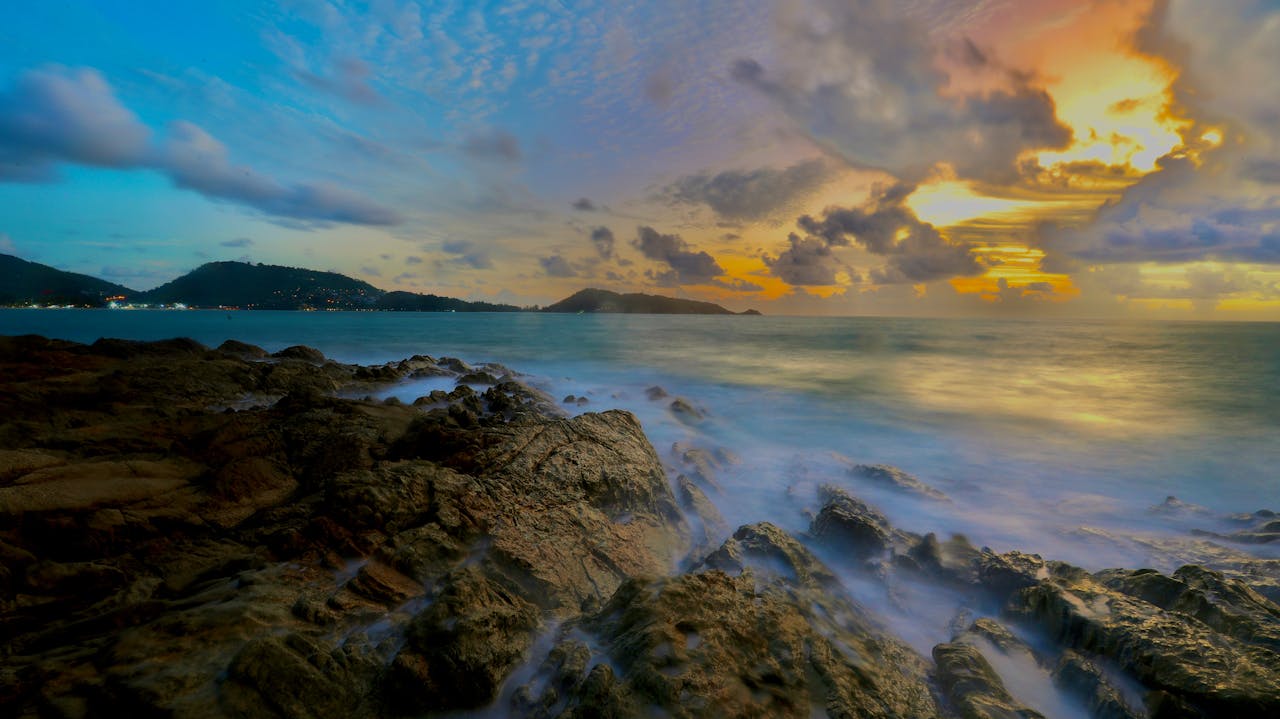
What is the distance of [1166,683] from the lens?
3904 mm

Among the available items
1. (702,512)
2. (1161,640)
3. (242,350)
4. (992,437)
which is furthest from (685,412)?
(242,350)

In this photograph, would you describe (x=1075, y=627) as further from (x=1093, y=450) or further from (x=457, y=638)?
(x=1093, y=450)

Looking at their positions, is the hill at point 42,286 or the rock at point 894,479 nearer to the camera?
the rock at point 894,479

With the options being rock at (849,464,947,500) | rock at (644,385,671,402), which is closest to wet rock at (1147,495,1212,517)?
rock at (849,464,947,500)

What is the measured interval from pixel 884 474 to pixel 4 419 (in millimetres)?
15693

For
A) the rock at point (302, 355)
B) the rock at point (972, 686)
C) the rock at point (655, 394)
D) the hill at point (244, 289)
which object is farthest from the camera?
the hill at point (244, 289)

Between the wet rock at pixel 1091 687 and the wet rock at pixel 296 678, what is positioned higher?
the wet rock at pixel 296 678

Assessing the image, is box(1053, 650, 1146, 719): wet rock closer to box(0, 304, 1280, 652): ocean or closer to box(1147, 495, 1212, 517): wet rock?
box(0, 304, 1280, 652): ocean

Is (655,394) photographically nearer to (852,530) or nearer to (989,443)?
(989,443)

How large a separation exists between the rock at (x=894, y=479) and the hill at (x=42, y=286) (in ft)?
583

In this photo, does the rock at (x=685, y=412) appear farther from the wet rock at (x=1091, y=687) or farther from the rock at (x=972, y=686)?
the wet rock at (x=1091, y=687)

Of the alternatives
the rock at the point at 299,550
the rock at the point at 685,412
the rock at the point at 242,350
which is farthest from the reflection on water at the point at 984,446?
the rock at the point at 242,350

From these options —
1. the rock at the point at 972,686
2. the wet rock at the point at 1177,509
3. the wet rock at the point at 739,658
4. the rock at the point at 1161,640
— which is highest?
the wet rock at the point at 739,658

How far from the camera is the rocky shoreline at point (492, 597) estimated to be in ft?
10.2
